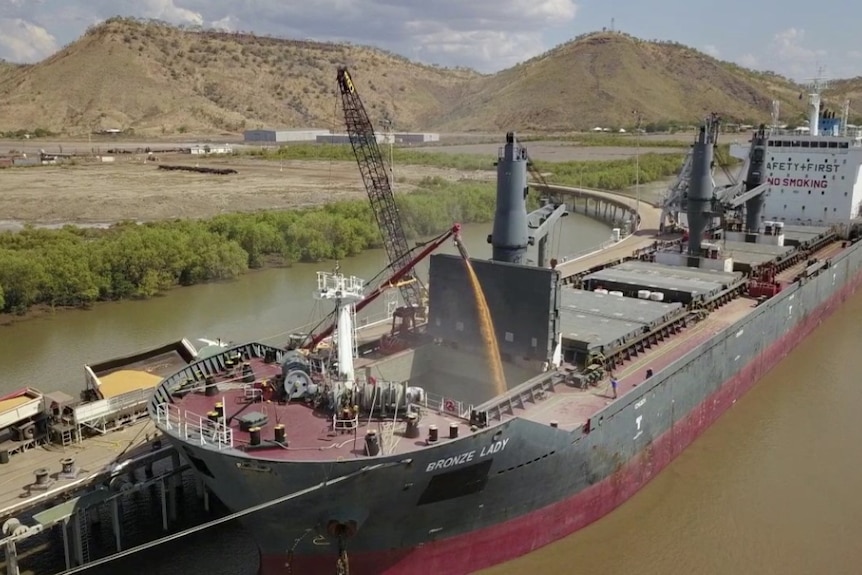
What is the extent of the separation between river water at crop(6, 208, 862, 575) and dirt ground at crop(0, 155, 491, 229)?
21610 mm

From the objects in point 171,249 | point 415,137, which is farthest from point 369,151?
point 415,137

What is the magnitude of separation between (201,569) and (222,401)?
3.40 m

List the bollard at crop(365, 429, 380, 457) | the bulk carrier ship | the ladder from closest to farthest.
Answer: the bollard at crop(365, 429, 380, 457) < the bulk carrier ship < the ladder

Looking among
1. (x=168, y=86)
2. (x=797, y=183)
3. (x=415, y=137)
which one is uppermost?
(x=168, y=86)

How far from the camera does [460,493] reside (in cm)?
1293

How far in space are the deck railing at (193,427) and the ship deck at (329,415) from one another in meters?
0.05

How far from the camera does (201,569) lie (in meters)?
14.2

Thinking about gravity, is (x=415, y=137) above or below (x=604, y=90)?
below

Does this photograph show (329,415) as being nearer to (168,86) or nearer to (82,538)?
(82,538)

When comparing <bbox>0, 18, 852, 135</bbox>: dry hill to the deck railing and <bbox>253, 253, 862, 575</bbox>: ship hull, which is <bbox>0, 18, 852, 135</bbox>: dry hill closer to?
<bbox>253, 253, 862, 575</bbox>: ship hull

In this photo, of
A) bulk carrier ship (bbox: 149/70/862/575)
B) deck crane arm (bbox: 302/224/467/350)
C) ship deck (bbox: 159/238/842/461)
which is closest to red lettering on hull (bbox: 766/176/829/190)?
bulk carrier ship (bbox: 149/70/862/575)

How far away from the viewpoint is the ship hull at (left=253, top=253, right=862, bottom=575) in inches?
502

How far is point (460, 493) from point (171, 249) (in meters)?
25.6

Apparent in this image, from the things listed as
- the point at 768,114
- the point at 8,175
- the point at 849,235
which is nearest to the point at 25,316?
the point at 849,235
